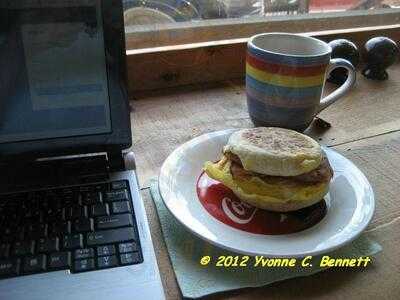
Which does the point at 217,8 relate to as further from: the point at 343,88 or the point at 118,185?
the point at 118,185

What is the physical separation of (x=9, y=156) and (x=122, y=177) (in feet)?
0.30

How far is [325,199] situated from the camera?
373 mm

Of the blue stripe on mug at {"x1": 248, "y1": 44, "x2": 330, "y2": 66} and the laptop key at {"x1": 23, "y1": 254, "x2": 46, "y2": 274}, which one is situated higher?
the blue stripe on mug at {"x1": 248, "y1": 44, "x2": 330, "y2": 66}

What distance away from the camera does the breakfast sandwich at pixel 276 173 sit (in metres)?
0.33

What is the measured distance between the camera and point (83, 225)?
12.0 inches

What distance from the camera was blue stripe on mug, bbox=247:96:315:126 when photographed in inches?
17.9

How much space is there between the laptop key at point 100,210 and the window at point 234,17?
1.10 ft

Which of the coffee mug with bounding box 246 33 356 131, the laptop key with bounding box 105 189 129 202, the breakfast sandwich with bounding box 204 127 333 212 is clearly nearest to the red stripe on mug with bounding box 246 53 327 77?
the coffee mug with bounding box 246 33 356 131

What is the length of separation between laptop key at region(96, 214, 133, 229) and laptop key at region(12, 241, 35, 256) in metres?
0.05

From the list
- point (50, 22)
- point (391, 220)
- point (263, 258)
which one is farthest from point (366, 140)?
point (50, 22)

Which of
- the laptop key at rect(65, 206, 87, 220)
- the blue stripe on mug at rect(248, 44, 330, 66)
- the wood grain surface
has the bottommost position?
the wood grain surface

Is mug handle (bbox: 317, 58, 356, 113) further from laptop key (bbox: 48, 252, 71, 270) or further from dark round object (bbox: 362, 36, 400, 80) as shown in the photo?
laptop key (bbox: 48, 252, 71, 270)

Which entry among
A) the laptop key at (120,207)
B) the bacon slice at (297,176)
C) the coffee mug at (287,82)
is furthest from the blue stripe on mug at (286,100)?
the laptop key at (120,207)

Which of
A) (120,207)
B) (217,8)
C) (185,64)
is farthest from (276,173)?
(217,8)
